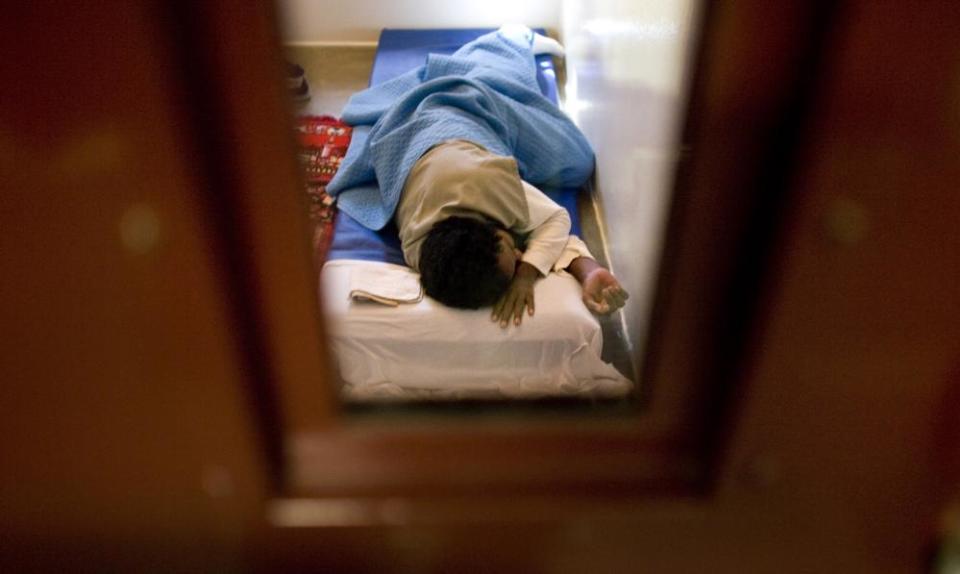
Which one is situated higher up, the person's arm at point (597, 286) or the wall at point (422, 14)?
the wall at point (422, 14)

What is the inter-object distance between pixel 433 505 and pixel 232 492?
6.9 inches

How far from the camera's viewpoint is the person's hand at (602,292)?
150 centimetres

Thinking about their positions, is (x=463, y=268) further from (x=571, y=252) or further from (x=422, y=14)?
(x=422, y=14)

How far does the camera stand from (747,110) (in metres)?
0.47

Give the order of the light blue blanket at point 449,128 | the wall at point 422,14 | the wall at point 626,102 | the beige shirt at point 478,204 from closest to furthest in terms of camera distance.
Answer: the wall at point 626,102 < the beige shirt at point 478,204 < the light blue blanket at point 449,128 < the wall at point 422,14

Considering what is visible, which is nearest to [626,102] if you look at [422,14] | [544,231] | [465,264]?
[544,231]

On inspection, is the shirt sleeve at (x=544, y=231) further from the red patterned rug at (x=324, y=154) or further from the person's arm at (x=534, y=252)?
the red patterned rug at (x=324, y=154)

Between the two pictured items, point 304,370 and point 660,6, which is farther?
point 660,6

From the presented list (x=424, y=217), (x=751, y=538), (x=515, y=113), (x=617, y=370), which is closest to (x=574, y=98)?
(x=515, y=113)

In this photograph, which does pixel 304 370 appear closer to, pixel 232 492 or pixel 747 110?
pixel 232 492

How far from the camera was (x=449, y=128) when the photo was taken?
184 centimetres

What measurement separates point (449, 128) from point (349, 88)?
811mm

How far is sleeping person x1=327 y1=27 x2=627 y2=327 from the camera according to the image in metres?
1.53

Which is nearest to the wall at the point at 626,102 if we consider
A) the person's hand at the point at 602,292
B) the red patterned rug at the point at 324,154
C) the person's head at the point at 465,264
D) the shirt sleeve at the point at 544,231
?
the person's hand at the point at 602,292
